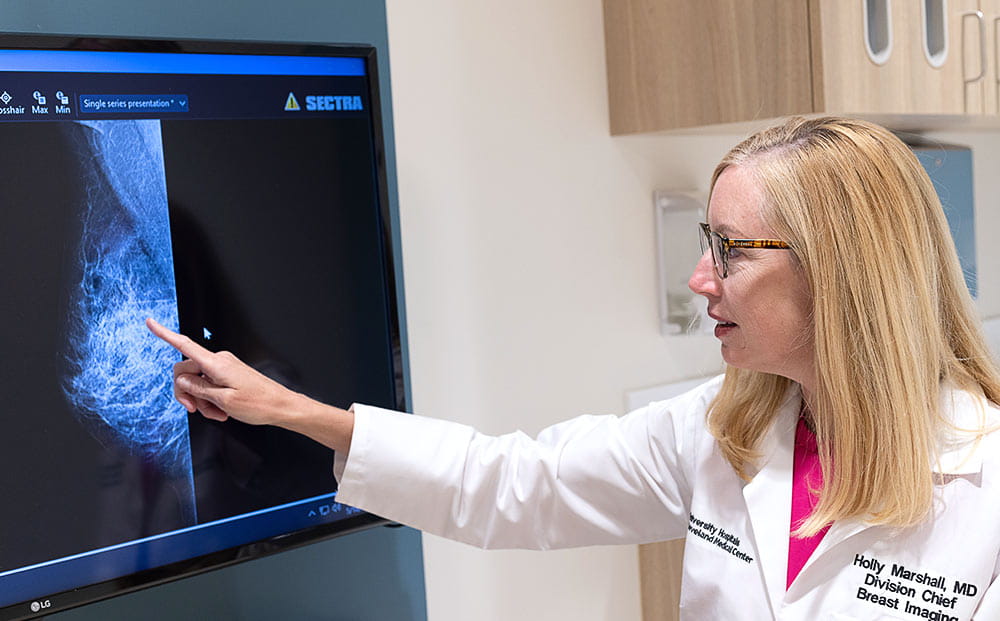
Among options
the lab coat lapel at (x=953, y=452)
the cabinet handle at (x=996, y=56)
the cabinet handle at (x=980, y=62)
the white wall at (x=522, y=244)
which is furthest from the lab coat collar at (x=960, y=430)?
the cabinet handle at (x=996, y=56)

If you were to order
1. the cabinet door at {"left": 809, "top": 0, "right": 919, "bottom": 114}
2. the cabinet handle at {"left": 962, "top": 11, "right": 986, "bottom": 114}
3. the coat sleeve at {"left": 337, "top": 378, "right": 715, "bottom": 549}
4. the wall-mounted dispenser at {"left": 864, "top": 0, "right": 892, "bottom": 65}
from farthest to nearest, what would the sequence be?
1. the cabinet handle at {"left": 962, "top": 11, "right": 986, "bottom": 114}
2. the wall-mounted dispenser at {"left": 864, "top": 0, "right": 892, "bottom": 65}
3. the cabinet door at {"left": 809, "top": 0, "right": 919, "bottom": 114}
4. the coat sleeve at {"left": 337, "top": 378, "right": 715, "bottom": 549}

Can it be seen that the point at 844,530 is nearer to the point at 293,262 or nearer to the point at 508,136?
the point at 293,262

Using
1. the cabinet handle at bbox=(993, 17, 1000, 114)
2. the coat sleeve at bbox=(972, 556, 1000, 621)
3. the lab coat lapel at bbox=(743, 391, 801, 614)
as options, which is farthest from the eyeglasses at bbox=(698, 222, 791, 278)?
the cabinet handle at bbox=(993, 17, 1000, 114)

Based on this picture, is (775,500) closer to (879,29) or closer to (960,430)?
(960,430)

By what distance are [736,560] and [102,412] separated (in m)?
0.82

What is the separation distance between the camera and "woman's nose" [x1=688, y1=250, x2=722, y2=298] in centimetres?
126

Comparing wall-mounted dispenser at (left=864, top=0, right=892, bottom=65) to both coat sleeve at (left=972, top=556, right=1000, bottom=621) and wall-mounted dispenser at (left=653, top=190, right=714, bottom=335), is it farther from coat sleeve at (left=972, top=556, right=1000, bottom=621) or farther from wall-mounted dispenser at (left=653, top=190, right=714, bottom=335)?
coat sleeve at (left=972, top=556, right=1000, bottom=621)

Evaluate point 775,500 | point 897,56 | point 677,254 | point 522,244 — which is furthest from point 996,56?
point 775,500

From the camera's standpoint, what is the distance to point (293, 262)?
1369 mm

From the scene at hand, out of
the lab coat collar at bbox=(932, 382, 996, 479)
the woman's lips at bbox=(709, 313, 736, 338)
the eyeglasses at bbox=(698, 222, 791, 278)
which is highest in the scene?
the eyeglasses at bbox=(698, 222, 791, 278)

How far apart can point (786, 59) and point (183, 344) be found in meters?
1.14

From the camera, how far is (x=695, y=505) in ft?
4.52

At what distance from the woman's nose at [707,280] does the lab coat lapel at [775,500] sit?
0.73ft

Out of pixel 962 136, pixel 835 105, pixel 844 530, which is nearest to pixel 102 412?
pixel 844 530
